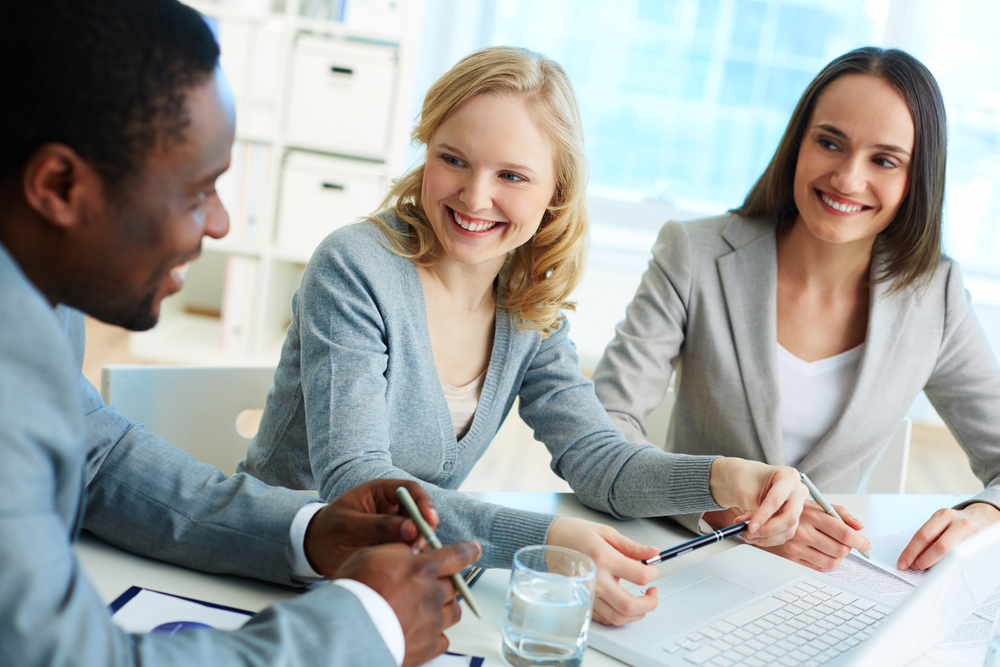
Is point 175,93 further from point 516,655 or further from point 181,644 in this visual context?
point 516,655

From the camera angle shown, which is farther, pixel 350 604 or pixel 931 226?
pixel 931 226

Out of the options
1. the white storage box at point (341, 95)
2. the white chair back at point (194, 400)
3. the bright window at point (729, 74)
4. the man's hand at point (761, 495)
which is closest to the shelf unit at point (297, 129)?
the white storage box at point (341, 95)

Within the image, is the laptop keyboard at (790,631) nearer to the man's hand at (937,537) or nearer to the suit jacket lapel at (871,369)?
the man's hand at (937,537)

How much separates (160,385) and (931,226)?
4.60 feet

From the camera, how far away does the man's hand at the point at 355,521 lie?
77 centimetres

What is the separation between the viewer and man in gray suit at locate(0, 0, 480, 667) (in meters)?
0.49

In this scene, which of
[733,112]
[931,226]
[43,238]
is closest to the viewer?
[43,238]

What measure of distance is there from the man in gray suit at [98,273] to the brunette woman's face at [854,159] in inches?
44.8

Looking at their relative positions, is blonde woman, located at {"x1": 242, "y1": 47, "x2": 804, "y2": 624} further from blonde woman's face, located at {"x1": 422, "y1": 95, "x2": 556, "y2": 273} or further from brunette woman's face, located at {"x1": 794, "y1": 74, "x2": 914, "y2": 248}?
brunette woman's face, located at {"x1": 794, "y1": 74, "x2": 914, "y2": 248}

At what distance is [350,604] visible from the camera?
627mm

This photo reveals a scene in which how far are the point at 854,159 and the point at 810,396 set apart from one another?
1.46ft

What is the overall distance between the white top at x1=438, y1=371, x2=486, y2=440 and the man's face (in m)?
0.73

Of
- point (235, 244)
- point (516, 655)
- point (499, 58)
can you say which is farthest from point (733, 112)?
point (516, 655)

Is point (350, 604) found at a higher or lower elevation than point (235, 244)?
higher
